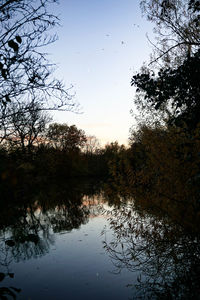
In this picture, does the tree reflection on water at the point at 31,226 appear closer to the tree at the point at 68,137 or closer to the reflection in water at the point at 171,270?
the reflection in water at the point at 171,270

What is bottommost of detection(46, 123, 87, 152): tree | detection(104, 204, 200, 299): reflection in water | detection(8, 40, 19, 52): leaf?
detection(104, 204, 200, 299): reflection in water

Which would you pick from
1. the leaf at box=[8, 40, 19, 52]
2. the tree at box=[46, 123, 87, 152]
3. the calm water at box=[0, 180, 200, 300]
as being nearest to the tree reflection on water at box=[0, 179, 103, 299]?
the calm water at box=[0, 180, 200, 300]

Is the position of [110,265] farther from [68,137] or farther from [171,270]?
[68,137]

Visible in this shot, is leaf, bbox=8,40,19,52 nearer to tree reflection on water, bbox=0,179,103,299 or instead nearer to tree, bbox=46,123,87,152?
tree reflection on water, bbox=0,179,103,299

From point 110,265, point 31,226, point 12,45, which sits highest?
point 12,45

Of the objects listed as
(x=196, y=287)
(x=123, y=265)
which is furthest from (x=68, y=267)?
(x=196, y=287)

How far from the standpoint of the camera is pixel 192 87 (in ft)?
19.5

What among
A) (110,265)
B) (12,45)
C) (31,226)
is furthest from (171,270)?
(12,45)

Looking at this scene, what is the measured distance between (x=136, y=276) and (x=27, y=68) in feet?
15.3

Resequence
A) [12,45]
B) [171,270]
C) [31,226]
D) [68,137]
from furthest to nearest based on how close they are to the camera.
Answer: [68,137], [31,226], [171,270], [12,45]

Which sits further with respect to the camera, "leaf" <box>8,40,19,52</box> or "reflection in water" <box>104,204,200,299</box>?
"reflection in water" <box>104,204,200,299</box>

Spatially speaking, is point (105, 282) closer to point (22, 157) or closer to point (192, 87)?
point (22, 157)

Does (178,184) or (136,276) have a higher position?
(178,184)

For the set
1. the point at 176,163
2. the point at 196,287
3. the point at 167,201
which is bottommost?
the point at 196,287
